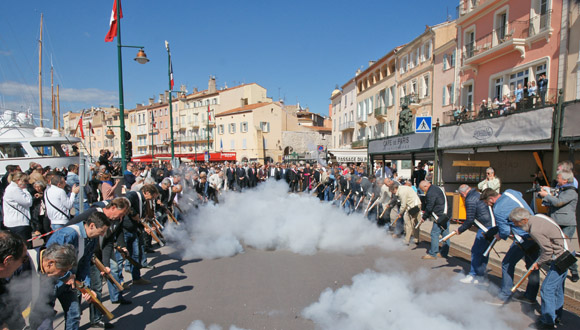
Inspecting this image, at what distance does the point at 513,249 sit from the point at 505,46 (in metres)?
16.0

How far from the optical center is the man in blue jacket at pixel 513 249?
4.54m

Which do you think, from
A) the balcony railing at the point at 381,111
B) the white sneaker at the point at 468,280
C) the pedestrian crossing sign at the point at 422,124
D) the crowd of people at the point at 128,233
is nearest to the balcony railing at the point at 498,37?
the pedestrian crossing sign at the point at 422,124

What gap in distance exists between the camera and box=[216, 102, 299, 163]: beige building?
47.8m

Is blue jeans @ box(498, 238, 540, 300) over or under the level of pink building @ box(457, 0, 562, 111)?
under

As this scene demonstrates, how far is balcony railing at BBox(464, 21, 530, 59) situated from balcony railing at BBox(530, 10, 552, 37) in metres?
0.29

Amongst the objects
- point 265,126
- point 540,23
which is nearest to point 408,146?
point 540,23

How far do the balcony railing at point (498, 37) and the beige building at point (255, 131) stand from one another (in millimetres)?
30886

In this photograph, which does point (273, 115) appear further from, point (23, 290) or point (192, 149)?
point (23, 290)

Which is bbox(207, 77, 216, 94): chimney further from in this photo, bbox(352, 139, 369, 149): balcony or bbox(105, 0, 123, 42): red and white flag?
Answer: bbox(105, 0, 123, 42): red and white flag

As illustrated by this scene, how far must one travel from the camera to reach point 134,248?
18.9ft

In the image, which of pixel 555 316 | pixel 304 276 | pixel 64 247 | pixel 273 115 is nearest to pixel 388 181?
pixel 304 276

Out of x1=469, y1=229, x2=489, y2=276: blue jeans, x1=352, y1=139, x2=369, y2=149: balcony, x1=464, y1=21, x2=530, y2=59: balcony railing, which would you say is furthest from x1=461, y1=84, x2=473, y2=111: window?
x1=469, y1=229, x2=489, y2=276: blue jeans

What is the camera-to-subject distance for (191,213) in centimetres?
1009

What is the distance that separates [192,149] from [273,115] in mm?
16553
